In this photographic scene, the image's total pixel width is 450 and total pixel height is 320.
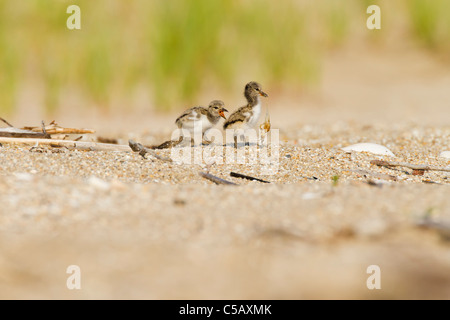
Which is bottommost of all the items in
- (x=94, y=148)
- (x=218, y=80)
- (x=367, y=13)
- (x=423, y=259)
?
(x=423, y=259)

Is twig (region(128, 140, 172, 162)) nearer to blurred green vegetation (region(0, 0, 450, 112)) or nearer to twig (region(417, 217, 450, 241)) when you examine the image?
twig (region(417, 217, 450, 241))

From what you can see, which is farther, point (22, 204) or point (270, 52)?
point (270, 52)

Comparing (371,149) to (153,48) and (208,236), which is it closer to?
(208,236)

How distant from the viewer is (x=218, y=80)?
8.79 meters

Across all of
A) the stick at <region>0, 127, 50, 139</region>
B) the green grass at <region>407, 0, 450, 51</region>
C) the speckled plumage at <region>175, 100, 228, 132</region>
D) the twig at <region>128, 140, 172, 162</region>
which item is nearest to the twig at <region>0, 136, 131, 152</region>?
the stick at <region>0, 127, 50, 139</region>

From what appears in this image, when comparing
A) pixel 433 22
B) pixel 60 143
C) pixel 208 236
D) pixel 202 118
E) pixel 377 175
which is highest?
pixel 433 22

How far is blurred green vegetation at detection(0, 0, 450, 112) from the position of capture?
8453mm

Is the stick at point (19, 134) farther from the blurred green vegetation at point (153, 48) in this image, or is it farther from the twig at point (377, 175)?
the blurred green vegetation at point (153, 48)

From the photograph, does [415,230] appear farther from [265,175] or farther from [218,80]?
[218,80]

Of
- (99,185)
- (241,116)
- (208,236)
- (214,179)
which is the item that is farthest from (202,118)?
(208,236)

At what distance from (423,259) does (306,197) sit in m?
0.83

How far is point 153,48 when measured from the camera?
8.59 meters

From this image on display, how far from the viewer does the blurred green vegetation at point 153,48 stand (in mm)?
8453
